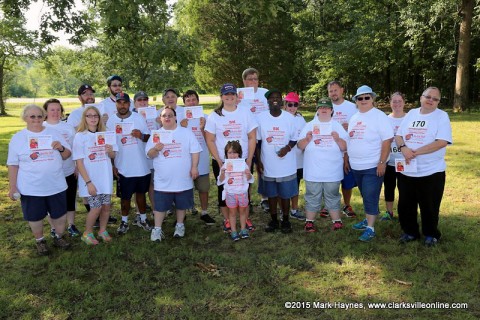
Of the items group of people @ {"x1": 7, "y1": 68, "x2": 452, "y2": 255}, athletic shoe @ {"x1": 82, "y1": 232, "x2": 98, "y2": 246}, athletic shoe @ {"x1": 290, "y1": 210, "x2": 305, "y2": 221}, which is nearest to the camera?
group of people @ {"x1": 7, "y1": 68, "x2": 452, "y2": 255}

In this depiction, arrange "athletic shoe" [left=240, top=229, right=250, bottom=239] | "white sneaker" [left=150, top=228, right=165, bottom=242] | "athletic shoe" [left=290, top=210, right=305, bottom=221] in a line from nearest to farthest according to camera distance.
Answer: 1. "white sneaker" [left=150, top=228, right=165, bottom=242]
2. "athletic shoe" [left=240, top=229, right=250, bottom=239]
3. "athletic shoe" [left=290, top=210, right=305, bottom=221]

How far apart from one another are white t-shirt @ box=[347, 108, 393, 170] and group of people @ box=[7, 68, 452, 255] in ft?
0.05

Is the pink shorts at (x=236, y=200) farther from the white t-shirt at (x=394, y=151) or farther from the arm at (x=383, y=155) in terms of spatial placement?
the white t-shirt at (x=394, y=151)

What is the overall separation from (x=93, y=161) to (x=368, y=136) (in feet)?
12.7

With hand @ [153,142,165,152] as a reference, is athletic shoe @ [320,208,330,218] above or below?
below

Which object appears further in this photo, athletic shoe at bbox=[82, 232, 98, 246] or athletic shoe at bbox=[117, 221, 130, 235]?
athletic shoe at bbox=[117, 221, 130, 235]

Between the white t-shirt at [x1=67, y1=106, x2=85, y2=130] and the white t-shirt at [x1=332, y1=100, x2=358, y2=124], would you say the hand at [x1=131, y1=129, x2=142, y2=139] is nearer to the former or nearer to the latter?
the white t-shirt at [x1=67, y1=106, x2=85, y2=130]

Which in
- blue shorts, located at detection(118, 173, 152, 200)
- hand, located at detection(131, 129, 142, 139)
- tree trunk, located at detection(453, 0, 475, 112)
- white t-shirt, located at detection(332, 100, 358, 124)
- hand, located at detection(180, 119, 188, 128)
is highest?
tree trunk, located at detection(453, 0, 475, 112)

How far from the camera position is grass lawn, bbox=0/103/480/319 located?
12.9 feet

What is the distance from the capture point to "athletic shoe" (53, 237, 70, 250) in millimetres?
5498

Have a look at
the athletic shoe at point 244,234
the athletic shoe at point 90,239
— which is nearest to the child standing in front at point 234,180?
the athletic shoe at point 244,234

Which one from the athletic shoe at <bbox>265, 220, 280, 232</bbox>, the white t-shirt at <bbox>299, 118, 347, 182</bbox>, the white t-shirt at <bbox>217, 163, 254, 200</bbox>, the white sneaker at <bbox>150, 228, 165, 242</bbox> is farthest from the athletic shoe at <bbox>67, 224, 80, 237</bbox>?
the white t-shirt at <bbox>299, 118, 347, 182</bbox>

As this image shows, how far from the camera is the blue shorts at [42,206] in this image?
5.04 meters

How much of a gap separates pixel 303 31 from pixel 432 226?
28.1 metres
